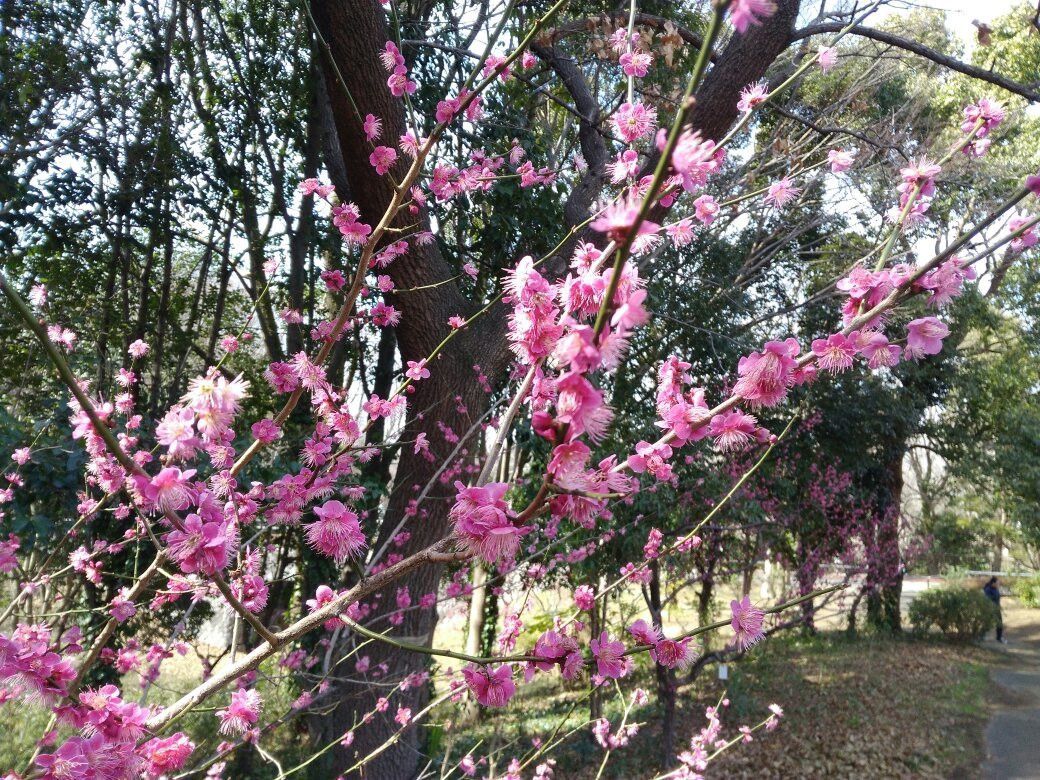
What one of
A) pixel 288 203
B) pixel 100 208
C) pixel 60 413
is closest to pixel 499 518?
pixel 60 413

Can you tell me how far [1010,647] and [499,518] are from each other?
15740 mm

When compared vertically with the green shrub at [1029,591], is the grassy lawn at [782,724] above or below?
below

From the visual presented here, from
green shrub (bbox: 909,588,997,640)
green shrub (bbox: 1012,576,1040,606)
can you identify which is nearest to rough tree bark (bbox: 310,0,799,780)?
green shrub (bbox: 909,588,997,640)

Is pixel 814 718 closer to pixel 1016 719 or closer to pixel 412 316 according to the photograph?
pixel 1016 719

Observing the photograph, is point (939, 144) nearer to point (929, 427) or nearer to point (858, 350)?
point (929, 427)

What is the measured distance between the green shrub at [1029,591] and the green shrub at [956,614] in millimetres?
5998

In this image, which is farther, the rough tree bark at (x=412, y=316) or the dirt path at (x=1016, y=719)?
the dirt path at (x=1016, y=719)

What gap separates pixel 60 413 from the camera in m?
3.33

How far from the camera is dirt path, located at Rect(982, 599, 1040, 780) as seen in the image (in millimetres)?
6633

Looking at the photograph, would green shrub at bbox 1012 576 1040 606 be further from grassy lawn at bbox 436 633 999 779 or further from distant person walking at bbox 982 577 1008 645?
grassy lawn at bbox 436 633 999 779

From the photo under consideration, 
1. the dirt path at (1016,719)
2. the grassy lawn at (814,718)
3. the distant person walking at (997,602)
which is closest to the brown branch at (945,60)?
the grassy lawn at (814,718)

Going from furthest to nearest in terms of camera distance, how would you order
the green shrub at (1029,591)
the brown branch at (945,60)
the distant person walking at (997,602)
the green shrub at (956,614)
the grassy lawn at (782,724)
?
1. the green shrub at (1029,591)
2. the distant person walking at (997,602)
3. the green shrub at (956,614)
4. the grassy lawn at (782,724)
5. the brown branch at (945,60)

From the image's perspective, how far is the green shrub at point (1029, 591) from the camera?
1727cm

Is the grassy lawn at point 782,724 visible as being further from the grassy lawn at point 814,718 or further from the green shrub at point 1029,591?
the green shrub at point 1029,591
